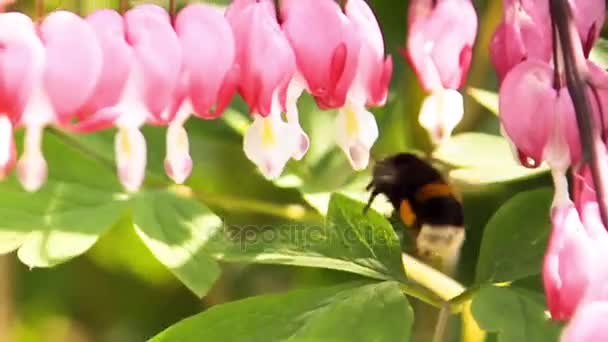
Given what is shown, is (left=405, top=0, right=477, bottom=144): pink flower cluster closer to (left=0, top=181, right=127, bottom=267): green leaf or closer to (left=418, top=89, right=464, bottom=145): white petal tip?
(left=418, top=89, right=464, bottom=145): white petal tip

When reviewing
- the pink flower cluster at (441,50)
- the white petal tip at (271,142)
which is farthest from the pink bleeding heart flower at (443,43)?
the white petal tip at (271,142)

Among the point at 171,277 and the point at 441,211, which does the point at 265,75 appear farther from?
the point at 171,277

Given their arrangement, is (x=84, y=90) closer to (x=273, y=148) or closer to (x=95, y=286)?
(x=273, y=148)

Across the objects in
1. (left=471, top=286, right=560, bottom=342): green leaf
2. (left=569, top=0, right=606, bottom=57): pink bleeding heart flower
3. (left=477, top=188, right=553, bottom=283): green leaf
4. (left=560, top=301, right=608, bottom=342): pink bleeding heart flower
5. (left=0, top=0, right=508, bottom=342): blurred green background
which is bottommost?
(left=0, top=0, right=508, bottom=342): blurred green background

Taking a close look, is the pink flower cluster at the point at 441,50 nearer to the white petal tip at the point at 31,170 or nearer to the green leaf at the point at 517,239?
the green leaf at the point at 517,239

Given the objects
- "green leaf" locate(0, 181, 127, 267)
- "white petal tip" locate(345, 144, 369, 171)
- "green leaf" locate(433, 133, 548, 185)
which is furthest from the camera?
"green leaf" locate(433, 133, 548, 185)

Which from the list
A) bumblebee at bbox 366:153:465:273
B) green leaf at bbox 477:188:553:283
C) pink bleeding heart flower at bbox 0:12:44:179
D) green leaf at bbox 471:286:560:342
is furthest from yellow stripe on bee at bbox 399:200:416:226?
pink bleeding heart flower at bbox 0:12:44:179
